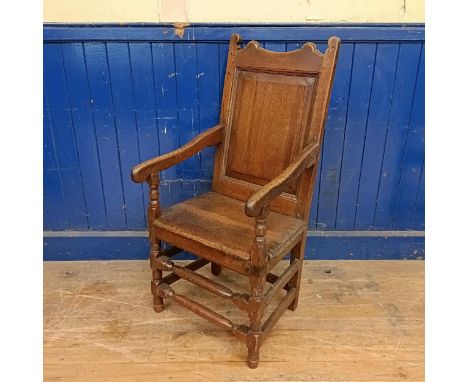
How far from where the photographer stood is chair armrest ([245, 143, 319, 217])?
127 centimetres

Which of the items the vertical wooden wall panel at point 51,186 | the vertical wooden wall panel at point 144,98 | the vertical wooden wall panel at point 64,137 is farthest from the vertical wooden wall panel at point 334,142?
the vertical wooden wall panel at point 51,186

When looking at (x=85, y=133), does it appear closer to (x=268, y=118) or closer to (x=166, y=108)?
(x=166, y=108)

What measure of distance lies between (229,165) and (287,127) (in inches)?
14.4

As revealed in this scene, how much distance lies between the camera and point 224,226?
160cm

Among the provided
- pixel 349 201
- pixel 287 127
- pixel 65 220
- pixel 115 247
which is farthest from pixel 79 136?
pixel 349 201

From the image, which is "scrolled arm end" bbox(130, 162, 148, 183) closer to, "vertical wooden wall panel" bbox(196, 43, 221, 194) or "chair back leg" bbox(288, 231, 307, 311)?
"vertical wooden wall panel" bbox(196, 43, 221, 194)

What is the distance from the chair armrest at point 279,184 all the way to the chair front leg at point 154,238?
0.53 m

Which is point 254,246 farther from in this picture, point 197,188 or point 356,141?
point 356,141

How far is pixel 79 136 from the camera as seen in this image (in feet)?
6.93

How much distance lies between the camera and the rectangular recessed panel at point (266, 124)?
1702 mm

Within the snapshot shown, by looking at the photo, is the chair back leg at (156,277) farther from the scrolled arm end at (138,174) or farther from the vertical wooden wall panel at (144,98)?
the vertical wooden wall panel at (144,98)

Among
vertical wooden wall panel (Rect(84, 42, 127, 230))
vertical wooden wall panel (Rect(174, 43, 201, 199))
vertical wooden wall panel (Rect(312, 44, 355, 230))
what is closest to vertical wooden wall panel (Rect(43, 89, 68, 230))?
vertical wooden wall panel (Rect(84, 42, 127, 230))

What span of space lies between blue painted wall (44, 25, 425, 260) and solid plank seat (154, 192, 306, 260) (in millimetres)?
452

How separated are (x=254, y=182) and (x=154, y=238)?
1.81ft
